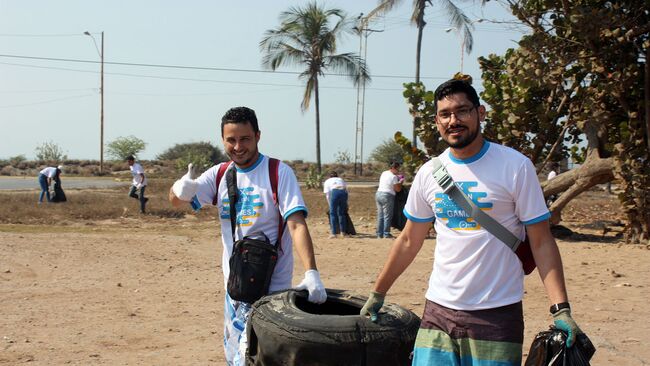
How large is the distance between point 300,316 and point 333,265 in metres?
7.67

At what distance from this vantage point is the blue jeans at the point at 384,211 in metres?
14.9

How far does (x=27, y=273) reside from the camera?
1007 cm

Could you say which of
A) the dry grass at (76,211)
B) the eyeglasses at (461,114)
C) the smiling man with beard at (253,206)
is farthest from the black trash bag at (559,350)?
the dry grass at (76,211)

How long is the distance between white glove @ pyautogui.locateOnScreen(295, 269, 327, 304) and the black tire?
0.50ft

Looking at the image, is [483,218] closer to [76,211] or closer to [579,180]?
[579,180]

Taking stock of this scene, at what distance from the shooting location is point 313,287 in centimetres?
385

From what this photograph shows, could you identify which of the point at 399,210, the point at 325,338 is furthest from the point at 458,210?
the point at 399,210

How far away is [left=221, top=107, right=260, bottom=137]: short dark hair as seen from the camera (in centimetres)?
411

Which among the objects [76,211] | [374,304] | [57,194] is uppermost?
[374,304]

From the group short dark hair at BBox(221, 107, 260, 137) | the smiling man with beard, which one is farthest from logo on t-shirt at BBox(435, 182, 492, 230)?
short dark hair at BBox(221, 107, 260, 137)

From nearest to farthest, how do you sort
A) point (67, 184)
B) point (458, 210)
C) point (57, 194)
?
point (458, 210) < point (57, 194) < point (67, 184)

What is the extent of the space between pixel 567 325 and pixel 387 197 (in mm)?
11868

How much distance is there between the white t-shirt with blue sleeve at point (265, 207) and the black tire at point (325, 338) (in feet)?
1.44

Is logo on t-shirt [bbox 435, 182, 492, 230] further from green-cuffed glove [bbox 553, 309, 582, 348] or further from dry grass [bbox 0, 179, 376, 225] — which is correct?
dry grass [bbox 0, 179, 376, 225]
